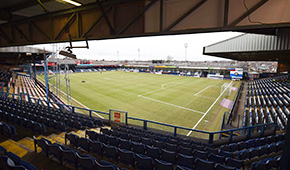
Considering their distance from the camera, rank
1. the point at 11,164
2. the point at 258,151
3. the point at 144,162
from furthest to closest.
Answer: the point at 258,151 → the point at 144,162 → the point at 11,164

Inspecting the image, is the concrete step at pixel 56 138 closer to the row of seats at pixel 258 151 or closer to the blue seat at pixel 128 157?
the blue seat at pixel 128 157

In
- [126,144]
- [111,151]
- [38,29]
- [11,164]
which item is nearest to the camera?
[11,164]

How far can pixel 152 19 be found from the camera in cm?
443

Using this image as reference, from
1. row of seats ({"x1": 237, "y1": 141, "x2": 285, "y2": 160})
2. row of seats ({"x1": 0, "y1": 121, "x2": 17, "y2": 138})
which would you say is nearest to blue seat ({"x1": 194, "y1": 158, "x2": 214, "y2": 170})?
row of seats ({"x1": 237, "y1": 141, "x2": 285, "y2": 160})

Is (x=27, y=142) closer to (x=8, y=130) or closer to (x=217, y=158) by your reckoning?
(x=8, y=130)

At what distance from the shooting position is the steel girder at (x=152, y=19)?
11.0 ft

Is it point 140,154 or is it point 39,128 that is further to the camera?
point 39,128

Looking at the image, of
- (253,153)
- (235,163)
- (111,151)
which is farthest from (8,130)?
(253,153)

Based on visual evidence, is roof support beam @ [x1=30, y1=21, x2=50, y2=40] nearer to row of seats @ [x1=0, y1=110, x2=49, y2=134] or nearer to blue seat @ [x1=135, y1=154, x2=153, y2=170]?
row of seats @ [x1=0, y1=110, x2=49, y2=134]

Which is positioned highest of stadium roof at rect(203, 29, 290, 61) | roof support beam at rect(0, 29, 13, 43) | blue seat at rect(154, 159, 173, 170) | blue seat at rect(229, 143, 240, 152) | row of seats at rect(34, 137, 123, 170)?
stadium roof at rect(203, 29, 290, 61)

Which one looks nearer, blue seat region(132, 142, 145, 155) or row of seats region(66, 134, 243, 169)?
row of seats region(66, 134, 243, 169)

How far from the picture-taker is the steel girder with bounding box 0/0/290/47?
11.0 ft

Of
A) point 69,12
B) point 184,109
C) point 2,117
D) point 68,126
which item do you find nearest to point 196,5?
point 69,12

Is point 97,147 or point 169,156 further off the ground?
point 97,147
